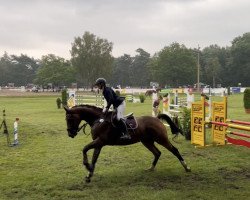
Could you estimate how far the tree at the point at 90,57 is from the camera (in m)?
95.2

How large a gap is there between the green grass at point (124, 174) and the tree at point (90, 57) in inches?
3239

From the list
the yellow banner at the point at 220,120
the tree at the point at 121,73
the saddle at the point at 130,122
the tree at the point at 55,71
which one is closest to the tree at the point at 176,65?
the tree at the point at 55,71

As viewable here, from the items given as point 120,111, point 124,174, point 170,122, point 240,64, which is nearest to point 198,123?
point 170,122

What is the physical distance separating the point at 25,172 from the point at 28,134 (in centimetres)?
771

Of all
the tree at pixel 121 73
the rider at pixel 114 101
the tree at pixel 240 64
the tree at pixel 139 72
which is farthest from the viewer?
the tree at pixel 121 73

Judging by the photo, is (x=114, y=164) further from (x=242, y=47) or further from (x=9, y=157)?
(x=242, y=47)

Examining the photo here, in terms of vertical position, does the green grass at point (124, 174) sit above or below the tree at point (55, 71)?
below

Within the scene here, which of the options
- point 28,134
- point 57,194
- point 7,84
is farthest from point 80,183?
point 7,84

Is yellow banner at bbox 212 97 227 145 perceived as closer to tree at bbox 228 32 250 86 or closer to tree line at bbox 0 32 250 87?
tree line at bbox 0 32 250 87

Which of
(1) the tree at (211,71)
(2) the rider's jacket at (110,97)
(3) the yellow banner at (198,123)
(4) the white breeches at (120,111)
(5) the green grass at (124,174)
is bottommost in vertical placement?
(5) the green grass at (124,174)

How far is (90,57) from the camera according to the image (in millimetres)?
95188

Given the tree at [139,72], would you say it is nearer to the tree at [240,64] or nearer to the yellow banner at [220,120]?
the tree at [240,64]

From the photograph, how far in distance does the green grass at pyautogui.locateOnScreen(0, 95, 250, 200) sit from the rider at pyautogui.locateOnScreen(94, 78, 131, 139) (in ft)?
4.13

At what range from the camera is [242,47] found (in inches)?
4481
